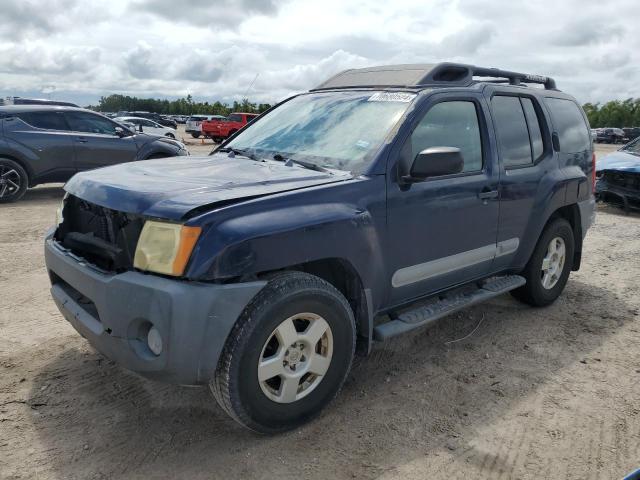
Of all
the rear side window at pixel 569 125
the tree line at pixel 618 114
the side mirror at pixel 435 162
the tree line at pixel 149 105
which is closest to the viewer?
the side mirror at pixel 435 162

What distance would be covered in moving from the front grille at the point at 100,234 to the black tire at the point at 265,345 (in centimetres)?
67

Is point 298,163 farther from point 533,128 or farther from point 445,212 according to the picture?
point 533,128

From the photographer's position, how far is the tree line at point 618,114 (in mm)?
67750

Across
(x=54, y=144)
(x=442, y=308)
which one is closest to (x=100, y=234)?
(x=442, y=308)

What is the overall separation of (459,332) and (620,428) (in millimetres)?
1455

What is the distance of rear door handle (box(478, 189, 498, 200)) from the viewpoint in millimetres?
3777

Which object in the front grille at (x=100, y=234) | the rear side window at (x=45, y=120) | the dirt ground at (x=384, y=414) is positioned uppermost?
the rear side window at (x=45, y=120)

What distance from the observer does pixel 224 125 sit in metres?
29.8

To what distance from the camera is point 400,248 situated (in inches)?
129

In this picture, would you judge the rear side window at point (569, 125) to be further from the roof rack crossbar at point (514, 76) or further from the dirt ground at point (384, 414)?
the dirt ground at point (384, 414)

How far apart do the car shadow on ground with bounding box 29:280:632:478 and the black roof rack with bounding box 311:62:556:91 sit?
74.8 inches

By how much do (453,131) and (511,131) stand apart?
0.76 meters

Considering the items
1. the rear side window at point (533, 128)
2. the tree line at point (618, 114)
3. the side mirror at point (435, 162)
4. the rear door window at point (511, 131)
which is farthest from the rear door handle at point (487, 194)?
the tree line at point (618, 114)

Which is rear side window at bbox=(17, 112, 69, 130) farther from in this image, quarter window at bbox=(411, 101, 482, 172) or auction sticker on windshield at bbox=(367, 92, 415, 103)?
quarter window at bbox=(411, 101, 482, 172)
